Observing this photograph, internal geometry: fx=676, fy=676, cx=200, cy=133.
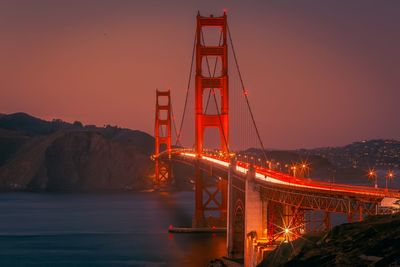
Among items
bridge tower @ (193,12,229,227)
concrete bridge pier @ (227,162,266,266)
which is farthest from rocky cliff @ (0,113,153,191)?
concrete bridge pier @ (227,162,266,266)

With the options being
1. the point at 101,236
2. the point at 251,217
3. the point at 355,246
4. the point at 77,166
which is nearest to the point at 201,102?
the point at 101,236

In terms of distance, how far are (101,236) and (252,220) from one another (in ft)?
93.4

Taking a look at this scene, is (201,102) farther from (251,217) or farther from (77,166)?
(77,166)

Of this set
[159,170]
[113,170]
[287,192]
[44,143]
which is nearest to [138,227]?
[287,192]

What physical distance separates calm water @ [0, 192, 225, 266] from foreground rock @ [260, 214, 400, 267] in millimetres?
16931

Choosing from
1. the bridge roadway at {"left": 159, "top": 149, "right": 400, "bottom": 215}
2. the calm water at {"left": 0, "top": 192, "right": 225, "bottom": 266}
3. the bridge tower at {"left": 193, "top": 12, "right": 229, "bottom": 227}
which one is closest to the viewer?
the bridge roadway at {"left": 159, "top": 149, "right": 400, "bottom": 215}

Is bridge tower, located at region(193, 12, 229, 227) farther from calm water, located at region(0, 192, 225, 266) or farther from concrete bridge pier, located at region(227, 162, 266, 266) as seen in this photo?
concrete bridge pier, located at region(227, 162, 266, 266)

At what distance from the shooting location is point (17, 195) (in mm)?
113875

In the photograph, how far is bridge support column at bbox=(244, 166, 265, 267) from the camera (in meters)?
29.4

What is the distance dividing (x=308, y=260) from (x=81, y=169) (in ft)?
383

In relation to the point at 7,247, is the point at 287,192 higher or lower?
higher

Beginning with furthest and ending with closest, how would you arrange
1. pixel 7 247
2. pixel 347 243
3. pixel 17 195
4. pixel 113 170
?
1. pixel 113 170
2. pixel 17 195
3. pixel 7 247
4. pixel 347 243

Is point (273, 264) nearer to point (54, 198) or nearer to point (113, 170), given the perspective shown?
point (54, 198)

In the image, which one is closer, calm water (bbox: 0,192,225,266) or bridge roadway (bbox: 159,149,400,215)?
bridge roadway (bbox: 159,149,400,215)
